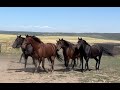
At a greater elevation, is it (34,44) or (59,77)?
(34,44)

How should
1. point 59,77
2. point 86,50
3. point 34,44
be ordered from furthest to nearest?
point 86,50, point 34,44, point 59,77

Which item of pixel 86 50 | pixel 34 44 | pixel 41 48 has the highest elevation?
pixel 34 44

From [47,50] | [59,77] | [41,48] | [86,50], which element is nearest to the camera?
[59,77]

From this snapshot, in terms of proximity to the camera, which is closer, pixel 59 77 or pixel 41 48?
pixel 59 77

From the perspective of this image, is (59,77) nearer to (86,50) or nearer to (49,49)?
(49,49)

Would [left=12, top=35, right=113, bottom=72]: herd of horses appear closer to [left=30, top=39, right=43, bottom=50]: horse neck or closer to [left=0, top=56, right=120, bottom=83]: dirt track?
[left=30, top=39, right=43, bottom=50]: horse neck

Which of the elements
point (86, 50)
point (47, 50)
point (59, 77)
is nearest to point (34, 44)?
point (47, 50)

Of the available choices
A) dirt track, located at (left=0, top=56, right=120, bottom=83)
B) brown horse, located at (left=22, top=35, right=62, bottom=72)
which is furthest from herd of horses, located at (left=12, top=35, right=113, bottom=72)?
dirt track, located at (left=0, top=56, right=120, bottom=83)

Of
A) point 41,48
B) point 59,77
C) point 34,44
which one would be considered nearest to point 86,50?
point 41,48

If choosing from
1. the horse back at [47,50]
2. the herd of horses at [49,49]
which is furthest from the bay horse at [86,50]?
the horse back at [47,50]

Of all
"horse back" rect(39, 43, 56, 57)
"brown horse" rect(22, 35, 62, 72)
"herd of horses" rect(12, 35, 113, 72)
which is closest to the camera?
"brown horse" rect(22, 35, 62, 72)

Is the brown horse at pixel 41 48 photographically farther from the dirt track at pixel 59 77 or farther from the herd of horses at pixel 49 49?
the dirt track at pixel 59 77

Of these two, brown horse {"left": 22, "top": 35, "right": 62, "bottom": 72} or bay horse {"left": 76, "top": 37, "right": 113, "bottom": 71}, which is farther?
bay horse {"left": 76, "top": 37, "right": 113, "bottom": 71}
